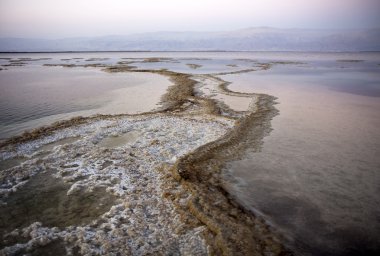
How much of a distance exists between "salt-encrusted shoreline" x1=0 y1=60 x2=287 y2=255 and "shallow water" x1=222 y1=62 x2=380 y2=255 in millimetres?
520

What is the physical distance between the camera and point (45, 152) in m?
8.59

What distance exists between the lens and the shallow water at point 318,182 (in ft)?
15.7

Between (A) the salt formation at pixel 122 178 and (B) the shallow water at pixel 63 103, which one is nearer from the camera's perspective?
(A) the salt formation at pixel 122 178

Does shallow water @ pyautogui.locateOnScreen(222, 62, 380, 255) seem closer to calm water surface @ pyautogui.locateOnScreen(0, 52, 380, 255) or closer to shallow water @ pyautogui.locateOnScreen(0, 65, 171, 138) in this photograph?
calm water surface @ pyautogui.locateOnScreen(0, 52, 380, 255)

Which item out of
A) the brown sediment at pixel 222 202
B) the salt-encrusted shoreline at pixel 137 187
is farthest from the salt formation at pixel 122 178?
the brown sediment at pixel 222 202

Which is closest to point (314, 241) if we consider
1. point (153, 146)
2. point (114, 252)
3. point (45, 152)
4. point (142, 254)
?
point (142, 254)

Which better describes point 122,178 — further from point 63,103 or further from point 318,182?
point 63,103

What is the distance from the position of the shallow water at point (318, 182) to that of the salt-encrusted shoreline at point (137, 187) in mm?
520

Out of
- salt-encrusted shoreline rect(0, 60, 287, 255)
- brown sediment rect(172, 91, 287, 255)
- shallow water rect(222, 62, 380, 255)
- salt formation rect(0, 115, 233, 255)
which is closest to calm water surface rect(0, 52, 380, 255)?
shallow water rect(222, 62, 380, 255)

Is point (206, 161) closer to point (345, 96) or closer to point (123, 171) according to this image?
point (123, 171)

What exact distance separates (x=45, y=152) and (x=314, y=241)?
7977 millimetres

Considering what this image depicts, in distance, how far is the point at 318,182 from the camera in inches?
260

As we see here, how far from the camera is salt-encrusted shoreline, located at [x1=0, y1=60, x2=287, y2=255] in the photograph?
4641 millimetres

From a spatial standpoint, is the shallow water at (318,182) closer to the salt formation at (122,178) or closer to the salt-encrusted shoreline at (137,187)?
the salt-encrusted shoreline at (137,187)
